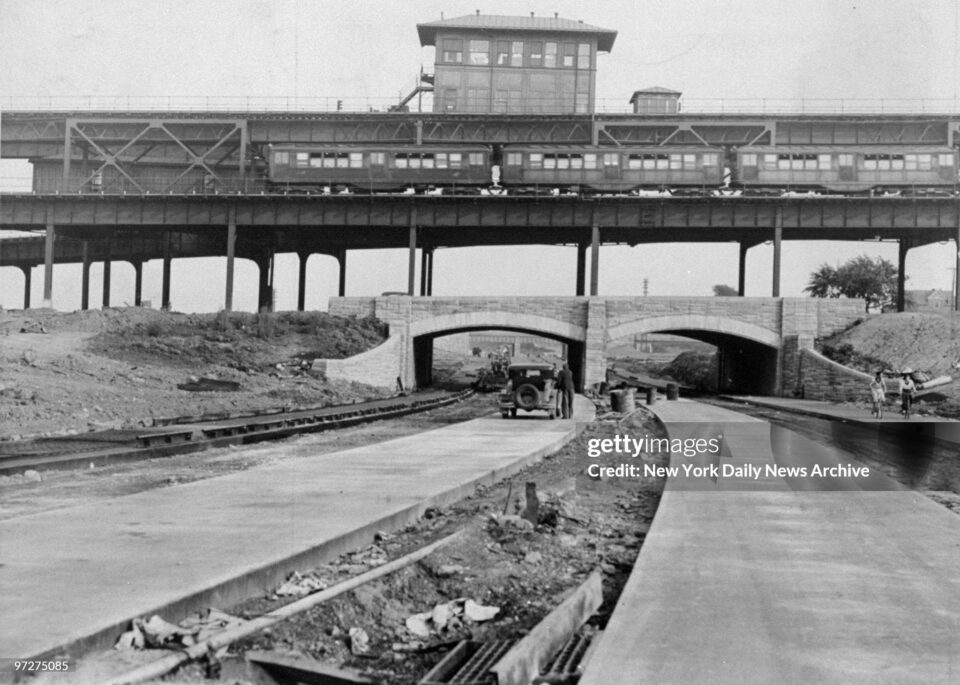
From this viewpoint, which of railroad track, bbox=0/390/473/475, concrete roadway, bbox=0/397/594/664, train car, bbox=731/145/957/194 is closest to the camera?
concrete roadway, bbox=0/397/594/664

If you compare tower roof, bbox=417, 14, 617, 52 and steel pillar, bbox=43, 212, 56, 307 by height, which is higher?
tower roof, bbox=417, 14, 617, 52

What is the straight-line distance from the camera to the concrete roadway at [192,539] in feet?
19.6

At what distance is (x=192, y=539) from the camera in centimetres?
862

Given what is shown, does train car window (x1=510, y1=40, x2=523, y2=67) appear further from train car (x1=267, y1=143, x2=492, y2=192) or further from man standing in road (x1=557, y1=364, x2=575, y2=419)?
man standing in road (x1=557, y1=364, x2=575, y2=419)

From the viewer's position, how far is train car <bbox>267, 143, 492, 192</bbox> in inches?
2274

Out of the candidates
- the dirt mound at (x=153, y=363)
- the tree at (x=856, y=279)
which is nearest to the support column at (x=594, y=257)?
the dirt mound at (x=153, y=363)

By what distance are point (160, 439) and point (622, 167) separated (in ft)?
144

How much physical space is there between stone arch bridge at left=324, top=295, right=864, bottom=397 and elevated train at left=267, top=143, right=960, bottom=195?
9.28m

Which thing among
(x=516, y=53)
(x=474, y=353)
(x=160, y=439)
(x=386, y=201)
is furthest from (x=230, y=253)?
(x=474, y=353)

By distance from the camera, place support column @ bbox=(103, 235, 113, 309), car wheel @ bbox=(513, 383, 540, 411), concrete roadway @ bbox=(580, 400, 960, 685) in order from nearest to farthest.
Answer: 1. concrete roadway @ bbox=(580, 400, 960, 685)
2. car wheel @ bbox=(513, 383, 540, 411)
3. support column @ bbox=(103, 235, 113, 309)

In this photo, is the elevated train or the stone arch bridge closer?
the stone arch bridge

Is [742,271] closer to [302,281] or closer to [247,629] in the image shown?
[302,281]

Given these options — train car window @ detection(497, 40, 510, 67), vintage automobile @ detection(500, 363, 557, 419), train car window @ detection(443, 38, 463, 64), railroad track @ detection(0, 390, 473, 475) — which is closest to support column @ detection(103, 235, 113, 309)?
train car window @ detection(443, 38, 463, 64)

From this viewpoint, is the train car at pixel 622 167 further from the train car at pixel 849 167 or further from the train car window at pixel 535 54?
the train car window at pixel 535 54
